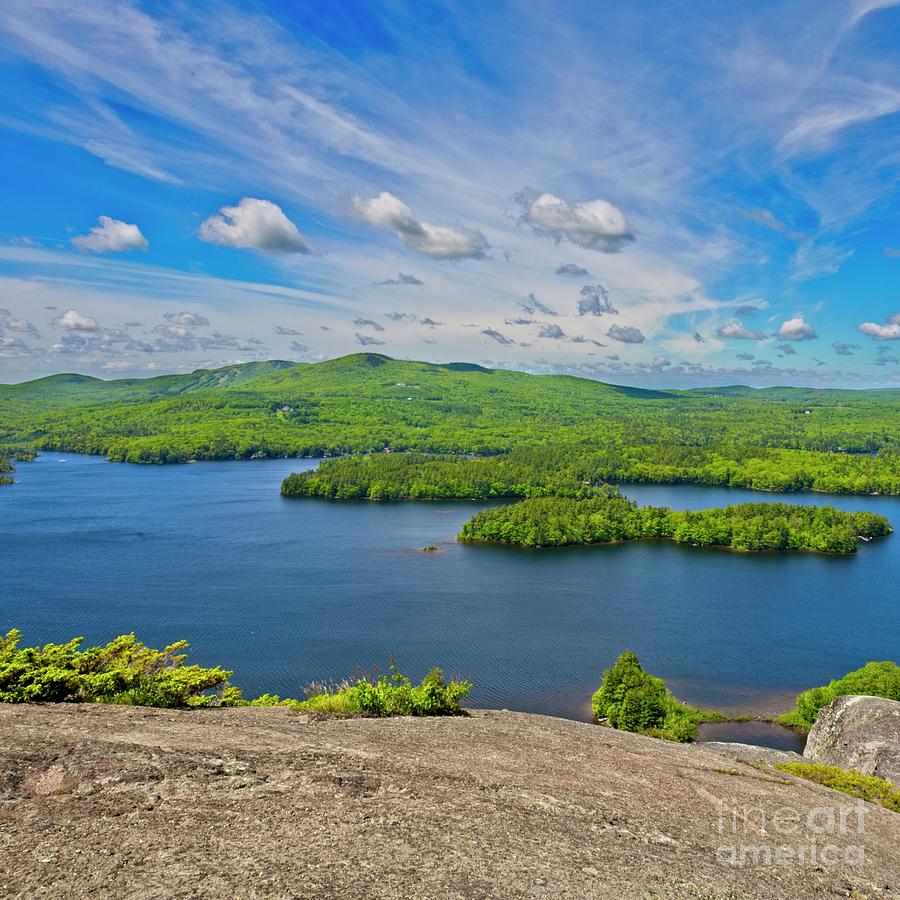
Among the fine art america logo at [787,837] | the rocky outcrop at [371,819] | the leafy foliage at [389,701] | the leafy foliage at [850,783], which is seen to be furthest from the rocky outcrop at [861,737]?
the leafy foliage at [389,701]

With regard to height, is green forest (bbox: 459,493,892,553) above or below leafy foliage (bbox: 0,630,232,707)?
below

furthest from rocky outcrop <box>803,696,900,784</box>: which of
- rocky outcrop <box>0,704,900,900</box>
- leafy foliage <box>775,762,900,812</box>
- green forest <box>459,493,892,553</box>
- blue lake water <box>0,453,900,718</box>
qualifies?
green forest <box>459,493,892,553</box>

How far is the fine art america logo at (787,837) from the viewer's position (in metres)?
9.88

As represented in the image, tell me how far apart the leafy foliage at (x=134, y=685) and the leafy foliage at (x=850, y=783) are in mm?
8300

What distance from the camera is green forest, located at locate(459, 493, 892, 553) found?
87062 mm

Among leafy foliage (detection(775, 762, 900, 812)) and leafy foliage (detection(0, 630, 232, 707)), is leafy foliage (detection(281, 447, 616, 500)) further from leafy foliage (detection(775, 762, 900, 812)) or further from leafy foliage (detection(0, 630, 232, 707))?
leafy foliage (detection(0, 630, 232, 707))

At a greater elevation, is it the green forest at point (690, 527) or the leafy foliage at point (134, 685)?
the leafy foliage at point (134, 685)

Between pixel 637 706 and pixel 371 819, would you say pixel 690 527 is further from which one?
pixel 371 819

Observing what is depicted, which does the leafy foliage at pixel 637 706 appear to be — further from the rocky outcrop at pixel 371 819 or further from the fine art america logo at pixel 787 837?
the rocky outcrop at pixel 371 819

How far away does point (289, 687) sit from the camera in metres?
42.8

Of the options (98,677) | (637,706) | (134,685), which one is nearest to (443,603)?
(637,706)

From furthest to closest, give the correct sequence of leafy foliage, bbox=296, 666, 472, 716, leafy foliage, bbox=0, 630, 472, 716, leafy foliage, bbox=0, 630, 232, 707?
1. leafy foliage, bbox=296, 666, 472, 716
2. leafy foliage, bbox=0, 630, 472, 716
3. leafy foliage, bbox=0, 630, 232, 707

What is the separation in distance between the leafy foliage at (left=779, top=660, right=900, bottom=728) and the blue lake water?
342cm

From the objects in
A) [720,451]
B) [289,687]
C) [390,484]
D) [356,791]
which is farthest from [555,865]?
[720,451]
